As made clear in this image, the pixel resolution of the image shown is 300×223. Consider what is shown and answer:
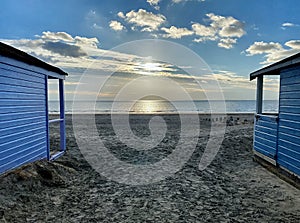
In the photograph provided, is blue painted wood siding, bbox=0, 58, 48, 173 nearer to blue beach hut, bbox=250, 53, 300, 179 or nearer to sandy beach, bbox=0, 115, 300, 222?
sandy beach, bbox=0, 115, 300, 222

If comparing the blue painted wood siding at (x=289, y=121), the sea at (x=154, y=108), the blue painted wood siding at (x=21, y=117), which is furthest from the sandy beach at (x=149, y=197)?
the sea at (x=154, y=108)

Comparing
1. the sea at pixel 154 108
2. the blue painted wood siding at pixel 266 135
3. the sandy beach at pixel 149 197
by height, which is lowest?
the sea at pixel 154 108

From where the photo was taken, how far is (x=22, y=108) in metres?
5.94

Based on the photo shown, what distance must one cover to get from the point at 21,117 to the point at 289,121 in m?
6.63

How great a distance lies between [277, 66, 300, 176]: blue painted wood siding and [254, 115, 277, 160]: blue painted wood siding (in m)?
0.32

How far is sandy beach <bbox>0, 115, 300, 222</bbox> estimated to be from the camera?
4.06m

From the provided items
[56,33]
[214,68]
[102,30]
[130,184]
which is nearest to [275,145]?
[130,184]

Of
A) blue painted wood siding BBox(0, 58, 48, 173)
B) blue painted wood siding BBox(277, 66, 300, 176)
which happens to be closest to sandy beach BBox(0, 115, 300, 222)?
blue painted wood siding BBox(0, 58, 48, 173)

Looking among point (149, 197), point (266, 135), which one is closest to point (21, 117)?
point (149, 197)

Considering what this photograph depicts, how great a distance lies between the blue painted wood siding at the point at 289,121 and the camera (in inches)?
219

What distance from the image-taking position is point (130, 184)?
18.8 feet

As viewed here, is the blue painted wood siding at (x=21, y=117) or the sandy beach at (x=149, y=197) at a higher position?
the blue painted wood siding at (x=21, y=117)

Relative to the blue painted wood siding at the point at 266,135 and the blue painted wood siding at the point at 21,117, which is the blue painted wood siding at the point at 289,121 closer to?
the blue painted wood siding at the point at 266,135

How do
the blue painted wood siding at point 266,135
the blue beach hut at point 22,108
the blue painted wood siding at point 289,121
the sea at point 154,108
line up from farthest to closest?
the sea at point 154,108
the blue painted wood siding at point 266,135
the blue painted wood siding at point 289,121
the blue beach hut at point 22,108
